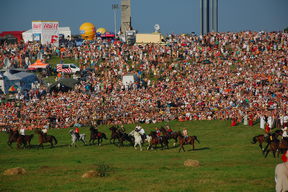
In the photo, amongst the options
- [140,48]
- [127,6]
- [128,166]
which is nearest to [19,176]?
[128,166]

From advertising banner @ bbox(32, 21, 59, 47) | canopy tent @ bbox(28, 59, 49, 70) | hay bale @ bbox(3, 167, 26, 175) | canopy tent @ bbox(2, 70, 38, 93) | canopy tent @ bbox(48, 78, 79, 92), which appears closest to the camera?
hay bale @ bbox(3, 167, 26, 175)

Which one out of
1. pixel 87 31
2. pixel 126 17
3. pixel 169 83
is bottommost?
pixel 169 83

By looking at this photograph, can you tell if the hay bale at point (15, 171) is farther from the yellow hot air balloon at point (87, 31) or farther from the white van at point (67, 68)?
the yellow hot air balloon at point (87, 31)

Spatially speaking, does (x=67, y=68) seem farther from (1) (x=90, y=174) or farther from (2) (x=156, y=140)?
(1) (x=90, y=174)

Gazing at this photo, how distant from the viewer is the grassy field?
2011 centimetres

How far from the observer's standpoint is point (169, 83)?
56.6 metres

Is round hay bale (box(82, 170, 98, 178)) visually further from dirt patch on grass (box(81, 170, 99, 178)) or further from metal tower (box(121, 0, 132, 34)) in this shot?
metal tower (box(121, 0, 132, 34))

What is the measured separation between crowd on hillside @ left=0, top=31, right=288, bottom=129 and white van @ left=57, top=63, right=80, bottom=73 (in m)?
1.89

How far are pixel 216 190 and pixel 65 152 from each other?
1650cm

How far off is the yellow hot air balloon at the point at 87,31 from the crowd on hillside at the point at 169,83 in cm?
2337

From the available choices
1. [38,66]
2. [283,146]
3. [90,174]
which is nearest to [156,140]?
[283,146]

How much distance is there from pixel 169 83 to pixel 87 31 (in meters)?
42.7

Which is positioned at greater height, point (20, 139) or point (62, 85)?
Result: point (62, 85)

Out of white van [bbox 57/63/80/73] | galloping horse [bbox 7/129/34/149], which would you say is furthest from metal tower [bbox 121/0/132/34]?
→ galloping horse [bbox 7/129/34/149]
